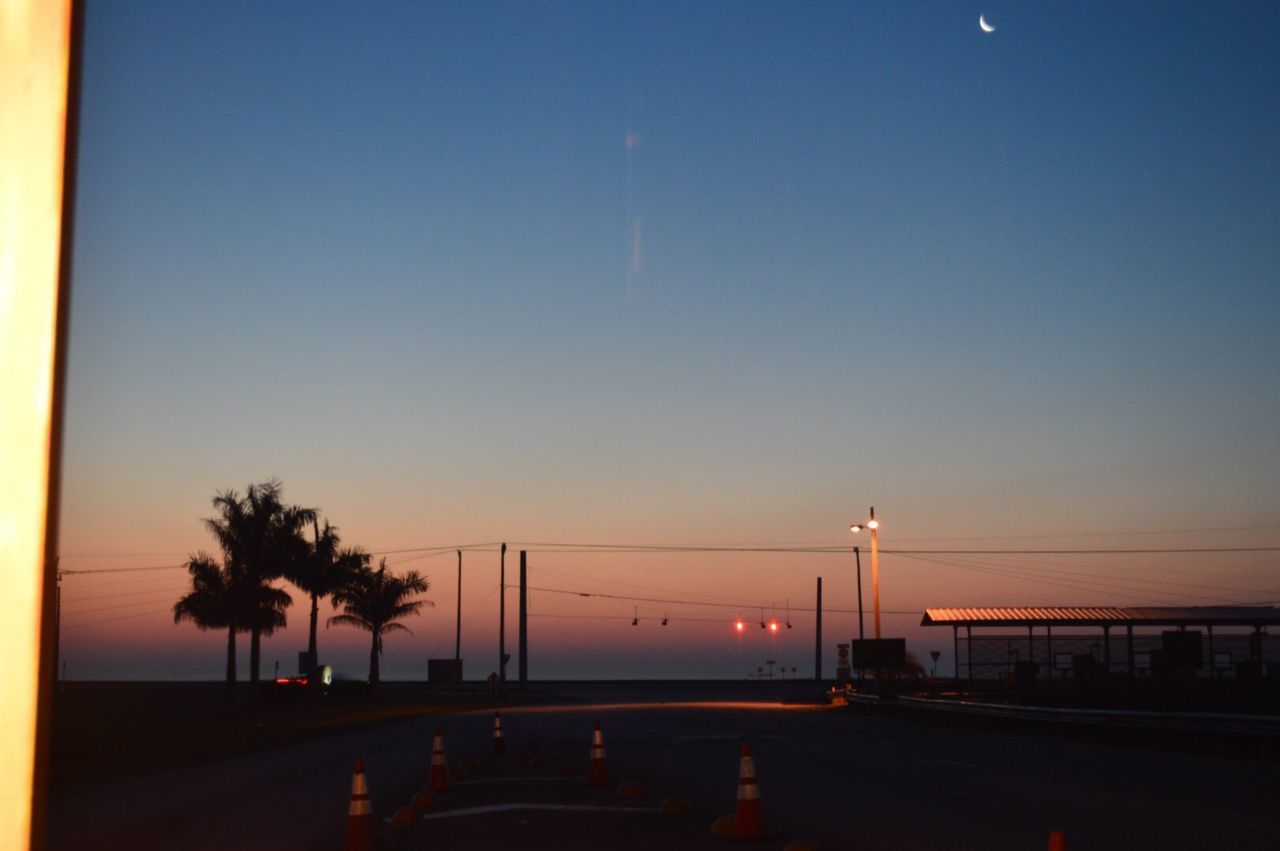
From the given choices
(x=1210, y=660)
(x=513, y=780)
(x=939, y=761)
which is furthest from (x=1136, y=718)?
(x=1210, y=660)

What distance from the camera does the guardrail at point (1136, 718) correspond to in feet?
79.6

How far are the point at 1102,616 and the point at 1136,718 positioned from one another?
31.9m

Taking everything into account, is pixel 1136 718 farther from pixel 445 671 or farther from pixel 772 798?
pixel 445 671

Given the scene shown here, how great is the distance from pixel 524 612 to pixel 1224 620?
40.4m

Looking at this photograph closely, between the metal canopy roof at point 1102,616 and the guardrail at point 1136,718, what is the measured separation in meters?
14.9

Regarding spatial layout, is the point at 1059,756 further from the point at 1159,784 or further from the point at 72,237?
the point at 72,237

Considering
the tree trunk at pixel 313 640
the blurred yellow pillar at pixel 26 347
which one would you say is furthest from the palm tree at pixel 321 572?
the blurred yellow pillar at pixel 26 347

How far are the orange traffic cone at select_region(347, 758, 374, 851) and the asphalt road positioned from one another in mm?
1710

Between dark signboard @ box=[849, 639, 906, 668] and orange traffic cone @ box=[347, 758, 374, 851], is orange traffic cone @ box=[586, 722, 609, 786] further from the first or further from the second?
dark signboard @ box=[849, 639, 906, 668]

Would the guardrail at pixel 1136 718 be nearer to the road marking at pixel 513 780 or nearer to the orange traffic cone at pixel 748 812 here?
the road marking at pixel 513 780

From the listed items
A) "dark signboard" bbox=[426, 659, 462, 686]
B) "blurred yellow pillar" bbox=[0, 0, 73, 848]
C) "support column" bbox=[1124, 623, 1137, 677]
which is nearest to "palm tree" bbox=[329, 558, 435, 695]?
"dark signboard" bbox=[426, 659, 462, 686]

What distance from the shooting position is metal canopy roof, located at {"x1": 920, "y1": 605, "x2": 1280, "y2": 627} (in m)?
56.8

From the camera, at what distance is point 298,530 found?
6334cm

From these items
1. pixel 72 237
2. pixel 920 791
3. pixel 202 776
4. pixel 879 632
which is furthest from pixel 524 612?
pixel 72 237
